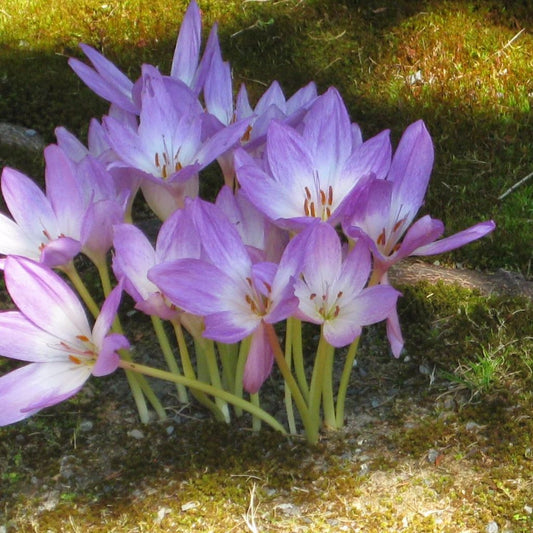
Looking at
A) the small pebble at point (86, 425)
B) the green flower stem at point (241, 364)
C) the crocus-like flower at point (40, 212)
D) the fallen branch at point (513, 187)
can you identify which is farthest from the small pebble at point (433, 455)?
the fallen branch at point (513, 187)

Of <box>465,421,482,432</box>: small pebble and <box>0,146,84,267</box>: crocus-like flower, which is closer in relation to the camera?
<box>0,146,84,267</box>: crocus-like flower

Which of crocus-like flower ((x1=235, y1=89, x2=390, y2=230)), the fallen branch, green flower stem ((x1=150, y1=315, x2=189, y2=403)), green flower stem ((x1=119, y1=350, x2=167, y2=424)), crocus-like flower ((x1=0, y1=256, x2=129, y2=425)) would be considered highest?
crocus-like flower ((x1=235, y1=89, x2=390, y2=230))

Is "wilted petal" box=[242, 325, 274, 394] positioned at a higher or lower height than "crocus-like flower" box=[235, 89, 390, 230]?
lower

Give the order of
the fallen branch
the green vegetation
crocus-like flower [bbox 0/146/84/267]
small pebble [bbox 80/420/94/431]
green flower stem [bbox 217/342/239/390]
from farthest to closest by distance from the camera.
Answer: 1. the fallen branch
2. small pebble [bbox 80/420/94/431]
3. green flower stem [bbox 217/342/239/390]
4. the green vegetation
5. crocus-like flower [bbox 0/146/84/267]

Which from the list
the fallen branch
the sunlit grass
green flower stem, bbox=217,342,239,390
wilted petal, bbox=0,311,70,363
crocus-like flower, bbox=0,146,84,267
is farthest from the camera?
the sunlit grass

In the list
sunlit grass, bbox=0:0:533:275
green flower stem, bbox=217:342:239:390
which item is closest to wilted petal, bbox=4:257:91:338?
green flower stem, bbox=217:342:239:390

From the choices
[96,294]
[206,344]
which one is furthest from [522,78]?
[206,344]

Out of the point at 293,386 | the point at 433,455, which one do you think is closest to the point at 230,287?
the point at 293,386

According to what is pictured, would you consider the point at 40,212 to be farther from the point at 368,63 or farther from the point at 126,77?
the point at 368,63

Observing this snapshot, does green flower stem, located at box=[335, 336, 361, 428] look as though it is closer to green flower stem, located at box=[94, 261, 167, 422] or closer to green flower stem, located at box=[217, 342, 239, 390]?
green flower stem, located at box=[217, 342, 239, 390]
